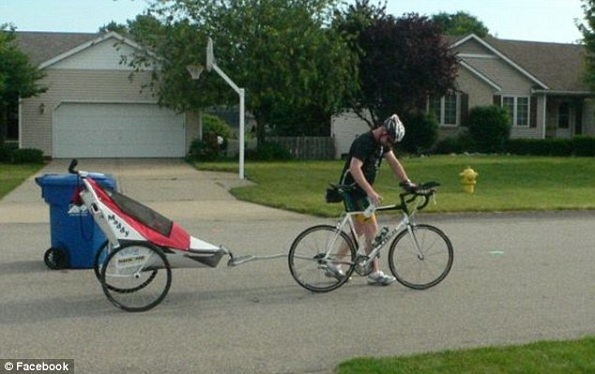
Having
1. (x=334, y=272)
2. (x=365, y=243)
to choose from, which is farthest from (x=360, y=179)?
(x=334, y=272)

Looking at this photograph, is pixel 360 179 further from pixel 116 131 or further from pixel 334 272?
pixel 116 131

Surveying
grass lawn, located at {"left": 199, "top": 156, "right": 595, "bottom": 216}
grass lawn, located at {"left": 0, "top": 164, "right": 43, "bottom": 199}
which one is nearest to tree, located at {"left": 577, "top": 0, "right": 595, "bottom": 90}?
grass lawn, located at {"left": 199, "top": 156, "right": 595, "bottom": 216}

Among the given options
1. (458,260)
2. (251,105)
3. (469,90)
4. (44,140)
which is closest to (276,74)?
(251,105)

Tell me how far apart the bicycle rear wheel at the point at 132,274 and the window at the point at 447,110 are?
36240mm

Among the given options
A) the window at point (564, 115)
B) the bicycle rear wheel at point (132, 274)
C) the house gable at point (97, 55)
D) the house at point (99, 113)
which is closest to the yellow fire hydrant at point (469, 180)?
the bicycle rear wheel at point (132, 274)

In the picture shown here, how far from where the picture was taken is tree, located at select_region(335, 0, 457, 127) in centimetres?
3744

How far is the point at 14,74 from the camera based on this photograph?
33875mm

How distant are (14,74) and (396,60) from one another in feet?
45.3

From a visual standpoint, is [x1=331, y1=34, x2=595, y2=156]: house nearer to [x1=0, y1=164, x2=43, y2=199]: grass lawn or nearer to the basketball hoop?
the basketball hoop

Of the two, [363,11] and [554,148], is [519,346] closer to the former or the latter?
[363,11]

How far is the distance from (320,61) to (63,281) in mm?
26346

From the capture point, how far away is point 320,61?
36.0 metres

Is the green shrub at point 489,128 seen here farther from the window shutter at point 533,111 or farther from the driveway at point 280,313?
the driveway at point 280,313

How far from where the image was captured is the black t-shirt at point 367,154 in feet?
32.7
